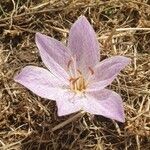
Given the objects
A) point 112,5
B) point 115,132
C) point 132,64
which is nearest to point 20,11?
point 112,5

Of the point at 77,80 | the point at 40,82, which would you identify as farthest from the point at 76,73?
the point at 40,82

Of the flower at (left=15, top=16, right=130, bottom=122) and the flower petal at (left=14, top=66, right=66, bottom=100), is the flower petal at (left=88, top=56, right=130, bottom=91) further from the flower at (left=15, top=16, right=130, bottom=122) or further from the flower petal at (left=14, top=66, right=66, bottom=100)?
the flower petal at (left=14, top=66, right=66, bottom=100)

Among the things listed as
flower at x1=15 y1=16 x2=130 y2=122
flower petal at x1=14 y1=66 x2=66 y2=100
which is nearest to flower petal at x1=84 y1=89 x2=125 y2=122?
flower at x1=15 y1=16 x2=130 y2=122

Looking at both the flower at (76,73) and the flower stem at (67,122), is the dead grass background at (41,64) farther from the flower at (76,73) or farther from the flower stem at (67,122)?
the flower at (76,73)

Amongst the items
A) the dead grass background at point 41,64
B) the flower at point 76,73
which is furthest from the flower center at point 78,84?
the dead grass background at point 41,64

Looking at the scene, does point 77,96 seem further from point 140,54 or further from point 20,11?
point 20,11

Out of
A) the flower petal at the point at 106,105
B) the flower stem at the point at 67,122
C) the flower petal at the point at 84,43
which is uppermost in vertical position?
the flower petal at the point at 84,43

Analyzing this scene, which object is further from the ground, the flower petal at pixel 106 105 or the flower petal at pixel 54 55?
the flower petal at pixel 54 55
